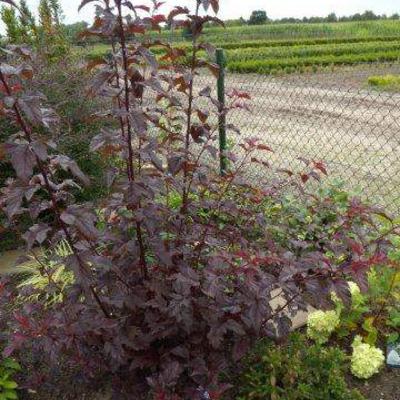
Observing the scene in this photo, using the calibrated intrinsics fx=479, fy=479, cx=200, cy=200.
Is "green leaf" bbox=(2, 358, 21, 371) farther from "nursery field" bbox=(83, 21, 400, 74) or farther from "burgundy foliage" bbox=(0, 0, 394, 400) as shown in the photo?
"nursery field" bbox=(83, 21, 400, 74)

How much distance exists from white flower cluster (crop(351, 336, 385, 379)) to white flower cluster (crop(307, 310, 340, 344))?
0.60 ft

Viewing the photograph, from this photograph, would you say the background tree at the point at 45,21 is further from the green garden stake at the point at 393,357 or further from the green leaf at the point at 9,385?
the green garden stake at the point at 393,357

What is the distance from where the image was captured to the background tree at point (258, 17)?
51625mm

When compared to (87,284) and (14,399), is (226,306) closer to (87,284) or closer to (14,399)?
(87,284)

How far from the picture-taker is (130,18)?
1813 millimetres

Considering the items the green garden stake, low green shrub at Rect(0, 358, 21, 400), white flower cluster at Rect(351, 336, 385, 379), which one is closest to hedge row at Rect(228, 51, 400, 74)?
the green garden stake

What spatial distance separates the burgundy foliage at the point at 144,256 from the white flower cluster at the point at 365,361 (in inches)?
17.6

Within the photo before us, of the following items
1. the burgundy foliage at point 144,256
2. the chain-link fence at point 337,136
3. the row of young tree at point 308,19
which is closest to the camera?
the burgundy foliage at point 144,256

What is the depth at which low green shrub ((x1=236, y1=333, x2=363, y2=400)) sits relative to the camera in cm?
226

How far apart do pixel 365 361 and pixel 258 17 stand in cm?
5370

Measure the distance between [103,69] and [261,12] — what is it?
54.4 m

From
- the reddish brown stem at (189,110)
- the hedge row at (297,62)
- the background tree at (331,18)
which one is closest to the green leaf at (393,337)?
the reddish brown stem at (189,110)

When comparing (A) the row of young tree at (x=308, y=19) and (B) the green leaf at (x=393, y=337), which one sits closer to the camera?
(B) the green leaf at (x=393, y=337)

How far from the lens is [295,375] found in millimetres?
2250
